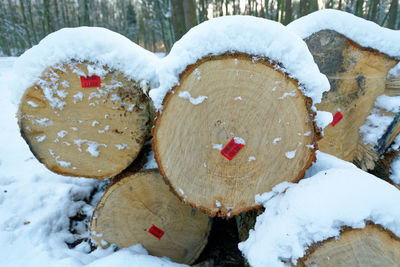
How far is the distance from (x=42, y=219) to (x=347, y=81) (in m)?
2.73

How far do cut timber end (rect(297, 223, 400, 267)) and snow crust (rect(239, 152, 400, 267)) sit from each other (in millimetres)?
28

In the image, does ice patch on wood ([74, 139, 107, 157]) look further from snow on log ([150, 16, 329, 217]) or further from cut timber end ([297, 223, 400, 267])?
cut timber end ([297, 223, 400, 267])

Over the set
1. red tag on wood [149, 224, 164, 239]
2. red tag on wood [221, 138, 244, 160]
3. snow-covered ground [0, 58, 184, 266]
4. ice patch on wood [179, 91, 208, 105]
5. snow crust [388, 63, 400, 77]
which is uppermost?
ice patch on wood [179, 91, 208, 105]

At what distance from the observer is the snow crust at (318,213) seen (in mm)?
928

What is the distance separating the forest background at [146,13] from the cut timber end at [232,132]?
4709 mm

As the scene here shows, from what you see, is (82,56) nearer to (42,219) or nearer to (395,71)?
(42,219)

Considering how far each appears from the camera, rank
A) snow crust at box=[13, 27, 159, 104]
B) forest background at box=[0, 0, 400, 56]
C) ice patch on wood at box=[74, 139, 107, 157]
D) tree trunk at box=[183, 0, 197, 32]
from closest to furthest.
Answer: snow crust at box=[13, 27, 159, 104]
ice patch on wood at box=[74, 139, 107, 157]
tree trunk at box=[183, 0, 197, 32]
forest background at box=[0, 0, 400, 56]

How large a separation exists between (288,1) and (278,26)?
6.62 m

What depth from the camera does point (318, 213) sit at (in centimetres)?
97

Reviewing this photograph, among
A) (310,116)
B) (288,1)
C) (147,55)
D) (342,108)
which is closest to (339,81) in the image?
(342,108)

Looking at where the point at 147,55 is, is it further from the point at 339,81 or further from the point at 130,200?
the point at 339,81

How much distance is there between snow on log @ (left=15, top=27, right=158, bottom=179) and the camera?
138cm

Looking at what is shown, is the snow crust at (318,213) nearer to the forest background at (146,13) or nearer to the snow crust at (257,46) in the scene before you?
the snow crust at (257,46)

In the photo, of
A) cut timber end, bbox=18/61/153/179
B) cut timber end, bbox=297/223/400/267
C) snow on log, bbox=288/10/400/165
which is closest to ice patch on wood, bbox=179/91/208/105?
cut timber end, bbox=18/61/153/179
